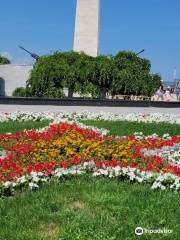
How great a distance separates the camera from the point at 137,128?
14227 mm

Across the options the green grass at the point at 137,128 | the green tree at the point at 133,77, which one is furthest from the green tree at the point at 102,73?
the green grass at the point at 137,128

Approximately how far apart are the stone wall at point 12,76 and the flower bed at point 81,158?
1596 inches

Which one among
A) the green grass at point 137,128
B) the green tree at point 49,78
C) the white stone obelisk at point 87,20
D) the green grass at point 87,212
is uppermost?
the white stone obelisk at point 87,20

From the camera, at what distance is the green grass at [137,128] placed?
1350 cm

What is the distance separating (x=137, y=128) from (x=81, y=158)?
18.0ft

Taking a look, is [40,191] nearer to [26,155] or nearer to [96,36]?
[26,155]

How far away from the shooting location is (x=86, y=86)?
3441 cm

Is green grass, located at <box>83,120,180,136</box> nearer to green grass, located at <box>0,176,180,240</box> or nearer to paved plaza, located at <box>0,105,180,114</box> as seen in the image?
paved plaza, located at <box>0,105,180,114</box>

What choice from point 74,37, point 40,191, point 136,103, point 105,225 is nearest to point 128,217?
point 105,225

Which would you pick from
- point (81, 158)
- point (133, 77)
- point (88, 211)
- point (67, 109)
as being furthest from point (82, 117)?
point (133, 77)

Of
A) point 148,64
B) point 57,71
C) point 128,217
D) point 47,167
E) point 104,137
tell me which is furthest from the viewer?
point 148,64

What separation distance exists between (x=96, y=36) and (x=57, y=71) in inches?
139

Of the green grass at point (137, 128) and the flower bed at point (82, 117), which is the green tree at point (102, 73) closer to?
the flower bed at point (82, 117)

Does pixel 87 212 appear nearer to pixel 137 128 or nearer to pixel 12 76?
pixel 137 128
